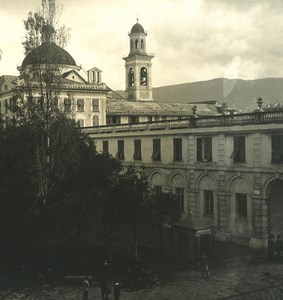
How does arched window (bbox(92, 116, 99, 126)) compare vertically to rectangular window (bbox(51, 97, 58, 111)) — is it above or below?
above

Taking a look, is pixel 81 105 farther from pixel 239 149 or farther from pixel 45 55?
pixel 45 55

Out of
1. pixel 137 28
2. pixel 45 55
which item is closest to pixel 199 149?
pixel 45 55

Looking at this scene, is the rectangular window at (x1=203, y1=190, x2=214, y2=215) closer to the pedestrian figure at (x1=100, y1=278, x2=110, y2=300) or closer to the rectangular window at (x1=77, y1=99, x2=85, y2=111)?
the pedestrian figure at (x1=100, y1=278, x2=110, y2=300)

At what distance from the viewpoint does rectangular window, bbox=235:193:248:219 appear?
3172 centimetres

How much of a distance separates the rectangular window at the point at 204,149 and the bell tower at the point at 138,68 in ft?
154

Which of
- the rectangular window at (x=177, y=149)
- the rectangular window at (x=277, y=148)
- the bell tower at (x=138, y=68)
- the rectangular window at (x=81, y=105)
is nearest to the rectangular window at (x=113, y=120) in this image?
the rectangular window at (x=81, y=105)

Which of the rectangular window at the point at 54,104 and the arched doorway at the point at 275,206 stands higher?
the rectangular window at the point at 54,104

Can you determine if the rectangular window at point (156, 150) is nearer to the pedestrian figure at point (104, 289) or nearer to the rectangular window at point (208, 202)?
the rectangular window at point (208, 202)

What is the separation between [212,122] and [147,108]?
109ft

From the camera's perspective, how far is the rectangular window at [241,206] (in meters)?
31.7

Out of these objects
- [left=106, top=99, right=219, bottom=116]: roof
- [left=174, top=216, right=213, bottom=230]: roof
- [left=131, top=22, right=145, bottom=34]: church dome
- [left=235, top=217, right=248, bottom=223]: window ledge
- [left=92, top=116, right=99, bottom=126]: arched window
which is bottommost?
[left=235, top=217, right=248, bottom=223]: window ledge

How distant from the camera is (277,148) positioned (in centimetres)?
2938

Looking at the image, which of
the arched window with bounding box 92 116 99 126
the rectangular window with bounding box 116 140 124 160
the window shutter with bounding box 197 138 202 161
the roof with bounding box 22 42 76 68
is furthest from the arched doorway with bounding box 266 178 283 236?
the arched window with bounding box 92 116 99 126

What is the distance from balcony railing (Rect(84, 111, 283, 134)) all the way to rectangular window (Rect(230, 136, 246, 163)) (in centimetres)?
103
